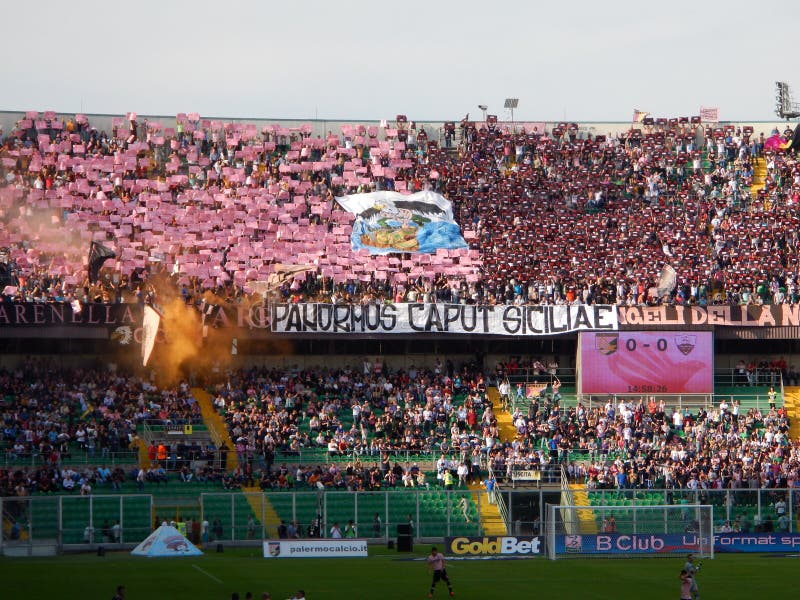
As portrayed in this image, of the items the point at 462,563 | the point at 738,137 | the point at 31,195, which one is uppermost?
the point at 738,137

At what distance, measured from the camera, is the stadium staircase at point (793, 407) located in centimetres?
6274

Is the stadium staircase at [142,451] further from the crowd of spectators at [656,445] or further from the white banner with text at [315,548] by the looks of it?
the crowd of spectators at [656,445]

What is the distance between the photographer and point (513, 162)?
75.6 m

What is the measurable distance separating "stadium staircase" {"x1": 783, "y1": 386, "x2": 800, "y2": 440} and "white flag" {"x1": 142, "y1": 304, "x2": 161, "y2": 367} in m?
29.2

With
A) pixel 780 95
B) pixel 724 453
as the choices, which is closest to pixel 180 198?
pixel 724 453

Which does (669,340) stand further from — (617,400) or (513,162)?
(513,162)

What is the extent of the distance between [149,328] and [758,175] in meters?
34.7

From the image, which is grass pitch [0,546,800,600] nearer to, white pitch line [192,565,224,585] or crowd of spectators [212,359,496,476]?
white pitch line [192,565,224,585]

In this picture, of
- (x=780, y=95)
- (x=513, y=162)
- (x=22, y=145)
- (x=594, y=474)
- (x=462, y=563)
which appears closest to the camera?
(x=462, y=563)

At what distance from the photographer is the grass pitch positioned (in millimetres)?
40000

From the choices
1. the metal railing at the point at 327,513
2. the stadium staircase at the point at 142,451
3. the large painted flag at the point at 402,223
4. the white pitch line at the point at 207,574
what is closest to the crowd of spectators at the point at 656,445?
the metal railing at the point at 327,513

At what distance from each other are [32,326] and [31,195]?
30.2ft

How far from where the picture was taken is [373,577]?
4341cm

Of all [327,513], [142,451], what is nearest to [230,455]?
[142,451]
